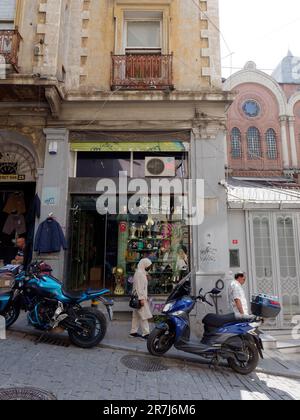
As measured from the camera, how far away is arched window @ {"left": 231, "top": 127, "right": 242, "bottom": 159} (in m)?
23.9

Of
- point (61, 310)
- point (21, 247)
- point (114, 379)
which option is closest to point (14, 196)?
point (21, 247)

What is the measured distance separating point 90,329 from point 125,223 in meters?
3.31

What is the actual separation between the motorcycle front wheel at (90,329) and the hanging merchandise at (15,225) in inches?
165

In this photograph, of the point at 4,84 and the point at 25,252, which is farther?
the point at 25,252

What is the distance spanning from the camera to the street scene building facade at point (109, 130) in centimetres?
798

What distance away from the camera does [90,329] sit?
571 cm

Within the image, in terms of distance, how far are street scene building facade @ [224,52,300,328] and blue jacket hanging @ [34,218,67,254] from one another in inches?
175

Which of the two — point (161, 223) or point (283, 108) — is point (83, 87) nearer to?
point (161, 223)

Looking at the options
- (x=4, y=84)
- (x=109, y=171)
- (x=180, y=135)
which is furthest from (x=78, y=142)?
(x=180, y=135)

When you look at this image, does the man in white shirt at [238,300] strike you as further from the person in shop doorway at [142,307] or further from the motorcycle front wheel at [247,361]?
the person in shop doorway at [142,307]

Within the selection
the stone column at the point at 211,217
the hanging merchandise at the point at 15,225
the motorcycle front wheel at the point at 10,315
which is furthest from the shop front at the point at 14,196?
the stone column at the point at 211,217

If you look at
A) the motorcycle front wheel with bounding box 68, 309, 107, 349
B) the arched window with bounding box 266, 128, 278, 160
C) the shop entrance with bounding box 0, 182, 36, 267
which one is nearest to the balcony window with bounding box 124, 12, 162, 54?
the shop entrance with bounding box 0, 182, 36, 267

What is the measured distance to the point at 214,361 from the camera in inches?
205

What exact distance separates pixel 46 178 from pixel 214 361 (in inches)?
234
